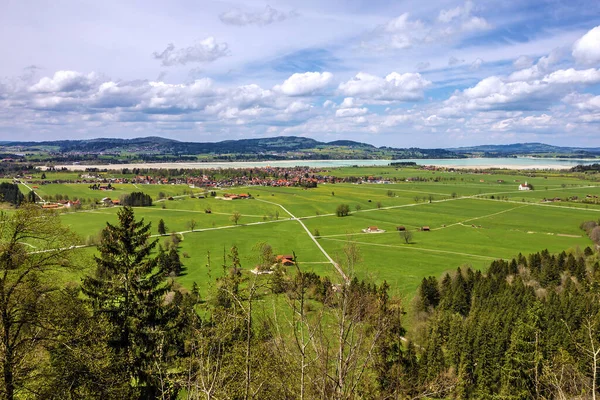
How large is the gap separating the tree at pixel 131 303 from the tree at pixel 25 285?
468 centimetres

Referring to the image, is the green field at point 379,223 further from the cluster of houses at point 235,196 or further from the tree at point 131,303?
the tree at point 131,303

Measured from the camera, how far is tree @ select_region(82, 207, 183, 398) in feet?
55.1

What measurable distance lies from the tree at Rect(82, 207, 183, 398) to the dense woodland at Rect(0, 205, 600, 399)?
7 centimetres

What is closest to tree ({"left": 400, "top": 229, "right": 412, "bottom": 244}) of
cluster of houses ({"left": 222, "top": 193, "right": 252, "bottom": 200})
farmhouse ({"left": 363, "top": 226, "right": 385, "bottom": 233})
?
farmhouse ({"left": 363, "top": 226, "right": 385, "bottom": 233})

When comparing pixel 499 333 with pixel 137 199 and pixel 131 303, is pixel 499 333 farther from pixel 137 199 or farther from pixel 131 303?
pixel 137 199

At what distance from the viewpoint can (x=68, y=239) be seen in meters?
12.3

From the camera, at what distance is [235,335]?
43.3 ft

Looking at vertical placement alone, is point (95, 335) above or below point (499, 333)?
above

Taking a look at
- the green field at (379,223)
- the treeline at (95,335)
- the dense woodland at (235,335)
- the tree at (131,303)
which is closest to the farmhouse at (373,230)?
the green field at (379,223)

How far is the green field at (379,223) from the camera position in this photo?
6406 cm

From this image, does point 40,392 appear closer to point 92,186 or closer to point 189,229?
point 189,229

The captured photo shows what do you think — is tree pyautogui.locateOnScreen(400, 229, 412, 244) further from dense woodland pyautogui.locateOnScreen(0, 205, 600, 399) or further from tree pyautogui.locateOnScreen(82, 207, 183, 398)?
tree pyautogui.locateOnScreen(82, 207, 183, 398)

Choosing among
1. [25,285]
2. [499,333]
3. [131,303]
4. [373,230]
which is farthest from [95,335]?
[373,230]

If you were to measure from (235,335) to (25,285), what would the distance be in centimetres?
633
